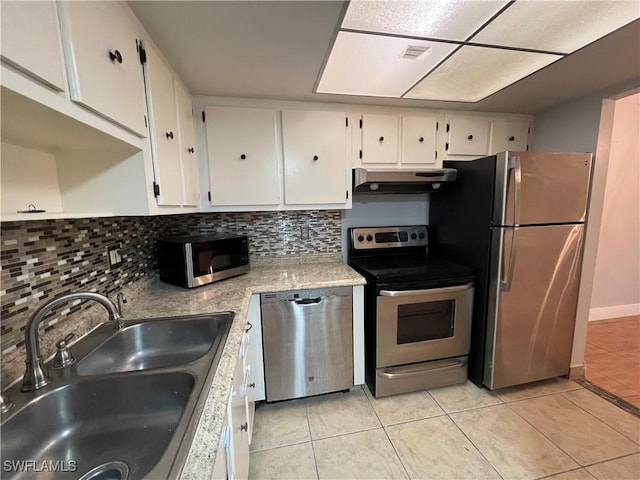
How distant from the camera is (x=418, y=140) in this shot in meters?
2.14

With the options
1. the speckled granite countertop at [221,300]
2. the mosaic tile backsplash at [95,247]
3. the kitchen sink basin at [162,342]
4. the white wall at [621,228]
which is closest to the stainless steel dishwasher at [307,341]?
the speckled granite countertop at [221,300]

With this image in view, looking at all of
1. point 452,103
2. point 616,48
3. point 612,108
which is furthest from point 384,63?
point 612,108

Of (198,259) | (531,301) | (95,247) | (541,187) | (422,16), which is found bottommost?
(531,301)

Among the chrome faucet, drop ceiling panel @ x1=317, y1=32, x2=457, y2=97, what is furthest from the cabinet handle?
drop ceiling panel @ x1=317, y1=32, x2=457, y2=97

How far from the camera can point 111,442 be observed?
30.5 inches

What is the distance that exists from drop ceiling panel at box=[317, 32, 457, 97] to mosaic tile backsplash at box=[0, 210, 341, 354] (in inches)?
38.4

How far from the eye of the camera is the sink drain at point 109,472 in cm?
68

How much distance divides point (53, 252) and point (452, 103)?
8.07ft

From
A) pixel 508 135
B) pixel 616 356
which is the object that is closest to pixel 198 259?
pixel 508 135

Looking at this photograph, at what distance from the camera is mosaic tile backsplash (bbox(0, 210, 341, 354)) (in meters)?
0.84

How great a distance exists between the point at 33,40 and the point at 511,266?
7.60 feet

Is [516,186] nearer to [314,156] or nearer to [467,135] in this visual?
[467,135]

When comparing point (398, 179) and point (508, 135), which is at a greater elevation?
point (508, 135)

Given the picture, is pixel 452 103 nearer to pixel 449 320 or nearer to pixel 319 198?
pixel 319 198
